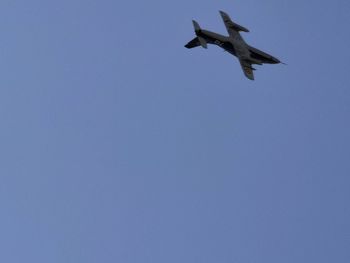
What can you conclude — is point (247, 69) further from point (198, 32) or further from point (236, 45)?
point (198, 32)

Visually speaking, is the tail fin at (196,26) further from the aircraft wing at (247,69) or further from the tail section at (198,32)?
the aircraft wing at (247,69)

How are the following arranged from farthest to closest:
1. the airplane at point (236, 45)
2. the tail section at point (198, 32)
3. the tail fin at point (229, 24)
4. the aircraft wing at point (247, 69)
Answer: the tail fin at point (229, 24) < the airplane at point (236, 45) < the aircraft wing at point (247, 69) < the tail section at point (198, 32)

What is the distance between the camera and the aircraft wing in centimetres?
13468

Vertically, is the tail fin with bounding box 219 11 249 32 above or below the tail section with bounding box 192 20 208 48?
above

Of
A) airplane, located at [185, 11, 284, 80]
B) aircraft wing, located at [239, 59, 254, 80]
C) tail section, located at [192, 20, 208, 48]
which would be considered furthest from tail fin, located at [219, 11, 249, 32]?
tail section, located at [192, 20, 208, 48]

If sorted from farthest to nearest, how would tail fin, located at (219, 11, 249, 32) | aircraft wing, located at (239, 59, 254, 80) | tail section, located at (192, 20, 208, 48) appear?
tail fin, located at (219, 11, 249, 32)
aircraft wing, located at (239, 59, 254, 80)
tail section, located at (192, 20, 208, 48)

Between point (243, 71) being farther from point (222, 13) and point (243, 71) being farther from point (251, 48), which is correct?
point (222, 13)

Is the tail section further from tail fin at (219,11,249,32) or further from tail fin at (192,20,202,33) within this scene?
tail fin at (219,11,249,32)

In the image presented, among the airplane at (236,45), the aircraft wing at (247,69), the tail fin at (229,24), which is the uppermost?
the tail fin at (229,24)

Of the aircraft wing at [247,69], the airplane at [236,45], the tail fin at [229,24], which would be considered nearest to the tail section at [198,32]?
the airplane at [236,45]

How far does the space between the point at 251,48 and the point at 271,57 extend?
481 cm

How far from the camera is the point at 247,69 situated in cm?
13588

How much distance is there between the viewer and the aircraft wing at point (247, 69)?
134675 mm

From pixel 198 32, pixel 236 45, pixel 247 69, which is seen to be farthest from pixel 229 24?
pixel 247 69
